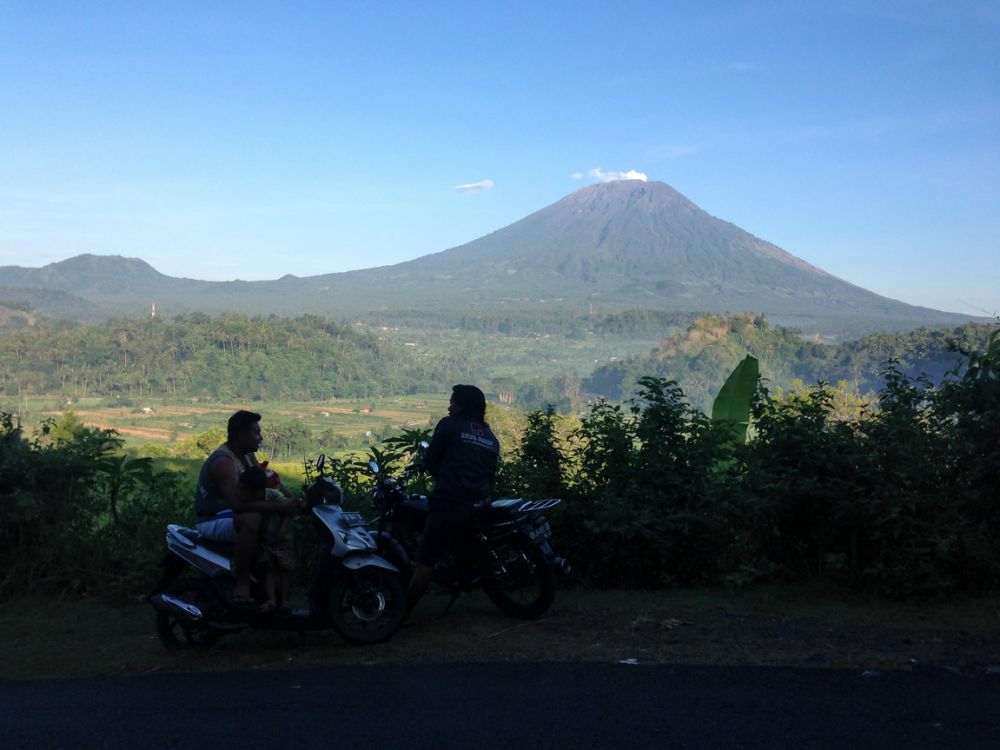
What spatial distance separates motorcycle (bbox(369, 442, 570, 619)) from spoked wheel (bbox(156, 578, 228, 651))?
1144 millimetres

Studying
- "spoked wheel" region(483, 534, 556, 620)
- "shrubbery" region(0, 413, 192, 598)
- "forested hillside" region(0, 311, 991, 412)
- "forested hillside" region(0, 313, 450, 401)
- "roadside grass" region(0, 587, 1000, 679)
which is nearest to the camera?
"roadside grass" region(0, 587, 1000, 679)

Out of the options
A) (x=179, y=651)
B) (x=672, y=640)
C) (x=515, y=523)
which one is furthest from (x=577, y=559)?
(x=179, y=651)

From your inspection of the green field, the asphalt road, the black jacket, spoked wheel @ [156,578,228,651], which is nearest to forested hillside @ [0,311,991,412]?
the green field

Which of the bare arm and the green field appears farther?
the green field

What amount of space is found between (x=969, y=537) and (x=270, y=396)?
84.9 m

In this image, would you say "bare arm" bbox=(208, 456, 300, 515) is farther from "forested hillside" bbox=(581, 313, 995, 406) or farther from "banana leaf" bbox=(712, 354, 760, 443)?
"forested hillside" bbox=(581, 313, 995, 406)

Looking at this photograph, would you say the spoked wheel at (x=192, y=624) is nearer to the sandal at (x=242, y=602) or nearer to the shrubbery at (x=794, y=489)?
the sandal at (x=242, y=602)

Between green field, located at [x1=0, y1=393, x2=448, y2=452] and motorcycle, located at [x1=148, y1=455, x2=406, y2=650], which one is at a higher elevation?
motorcycle, located at [x1=148, y1=455, x2=406, y2=650]

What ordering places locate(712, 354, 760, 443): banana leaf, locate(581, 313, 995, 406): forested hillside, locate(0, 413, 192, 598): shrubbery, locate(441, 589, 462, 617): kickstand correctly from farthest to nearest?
locate(581, 313, 995, 406): forested hillside, locate(712, 354, 760, 443): banana leaf, locate(0, 413, 192, 598): shrubbery, locate(441, 589, 462, 617): kickstand

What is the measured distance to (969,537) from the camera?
6.70 m

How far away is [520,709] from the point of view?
15.7 feet

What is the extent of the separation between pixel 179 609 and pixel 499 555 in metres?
2.10

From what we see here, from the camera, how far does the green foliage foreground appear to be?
22.7 feet

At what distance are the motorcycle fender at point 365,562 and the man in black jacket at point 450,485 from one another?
26 cm
